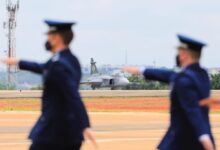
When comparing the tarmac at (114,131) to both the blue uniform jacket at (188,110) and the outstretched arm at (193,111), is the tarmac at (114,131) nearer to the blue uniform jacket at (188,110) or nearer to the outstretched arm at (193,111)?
the blue uniform jacket at (188,110)

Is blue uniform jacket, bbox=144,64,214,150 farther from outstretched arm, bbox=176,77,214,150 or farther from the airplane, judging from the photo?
the airplane

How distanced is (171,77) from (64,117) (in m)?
1.13

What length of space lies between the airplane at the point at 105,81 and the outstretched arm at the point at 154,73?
64.4 metres

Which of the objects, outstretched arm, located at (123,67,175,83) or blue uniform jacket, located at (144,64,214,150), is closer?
blue uniform jacket, located at (144,64,214,150)

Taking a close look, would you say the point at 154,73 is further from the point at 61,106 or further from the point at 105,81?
the point at 105,81

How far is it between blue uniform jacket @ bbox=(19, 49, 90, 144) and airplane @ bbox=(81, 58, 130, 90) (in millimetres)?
64720

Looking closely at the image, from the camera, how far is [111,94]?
55.7 meters

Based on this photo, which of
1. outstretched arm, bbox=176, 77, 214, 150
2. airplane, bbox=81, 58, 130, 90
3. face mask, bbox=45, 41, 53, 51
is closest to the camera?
outstretched arm, bbox=176, 77, 214, 150

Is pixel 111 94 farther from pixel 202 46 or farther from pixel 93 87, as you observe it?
pixel 202 46

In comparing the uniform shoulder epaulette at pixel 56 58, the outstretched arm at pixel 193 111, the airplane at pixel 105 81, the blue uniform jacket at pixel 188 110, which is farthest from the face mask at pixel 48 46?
the airplane at pixel 105 81


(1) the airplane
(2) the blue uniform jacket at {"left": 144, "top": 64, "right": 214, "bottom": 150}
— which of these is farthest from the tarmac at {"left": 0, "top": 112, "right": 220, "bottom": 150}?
(1) the airplane

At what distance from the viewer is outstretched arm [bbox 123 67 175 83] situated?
8125mm

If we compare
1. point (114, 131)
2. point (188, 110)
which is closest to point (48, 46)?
point (188, 110)

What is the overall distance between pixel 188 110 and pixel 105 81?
235 ft
